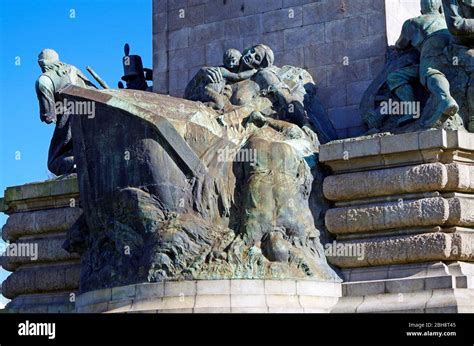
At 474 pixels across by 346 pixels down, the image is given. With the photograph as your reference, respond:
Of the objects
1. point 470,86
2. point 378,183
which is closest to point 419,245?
point 378,183

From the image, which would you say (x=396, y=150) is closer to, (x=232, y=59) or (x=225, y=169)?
(x=225, y=169)

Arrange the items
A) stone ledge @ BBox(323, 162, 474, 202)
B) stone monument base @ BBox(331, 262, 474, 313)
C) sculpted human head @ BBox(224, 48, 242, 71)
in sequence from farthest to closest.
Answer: sculpted human head @ BBox(224, 48, 242, 71) → stone ledge @ BBox(323, 162, 474, 202) → stone monument base @ BBox(331, 262, 474, 313)

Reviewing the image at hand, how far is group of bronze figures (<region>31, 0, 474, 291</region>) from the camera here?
19438 millimetres

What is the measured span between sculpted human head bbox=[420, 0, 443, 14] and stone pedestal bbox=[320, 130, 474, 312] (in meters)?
3.04

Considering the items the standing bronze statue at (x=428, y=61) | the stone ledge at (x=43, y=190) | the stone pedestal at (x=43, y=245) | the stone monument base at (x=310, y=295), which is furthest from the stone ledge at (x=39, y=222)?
the standing bronze statue at (x=428, y=61)

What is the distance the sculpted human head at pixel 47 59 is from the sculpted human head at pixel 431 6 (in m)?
6.38

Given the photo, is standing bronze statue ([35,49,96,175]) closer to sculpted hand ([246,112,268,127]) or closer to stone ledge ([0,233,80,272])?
stone ledge ([0,233,80,272])

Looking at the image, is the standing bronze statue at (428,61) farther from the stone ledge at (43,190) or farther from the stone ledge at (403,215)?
the stone ledge at (43,190)

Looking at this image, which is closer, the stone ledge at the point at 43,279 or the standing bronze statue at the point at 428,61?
the standing bronze statue at the point at 428,61

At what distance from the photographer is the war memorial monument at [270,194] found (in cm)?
1925

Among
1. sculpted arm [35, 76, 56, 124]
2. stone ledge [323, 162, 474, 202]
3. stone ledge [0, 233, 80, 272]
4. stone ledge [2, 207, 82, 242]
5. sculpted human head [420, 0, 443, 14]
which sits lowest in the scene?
stone ledge [0, 233, 80, 272]

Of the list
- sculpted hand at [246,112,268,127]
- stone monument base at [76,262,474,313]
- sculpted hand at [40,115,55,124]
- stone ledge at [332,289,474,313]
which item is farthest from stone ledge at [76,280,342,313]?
sculpted hand at [40,115,55,124]

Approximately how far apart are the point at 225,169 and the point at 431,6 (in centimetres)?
482
